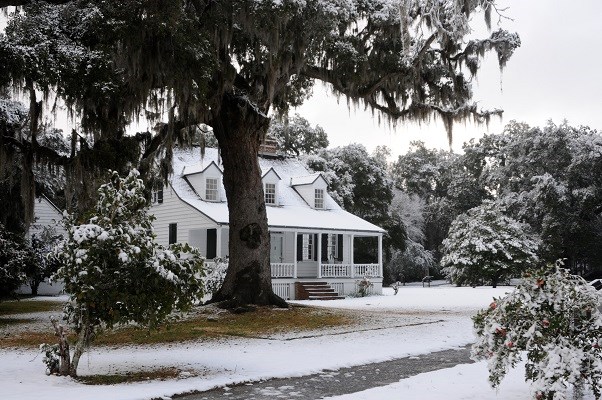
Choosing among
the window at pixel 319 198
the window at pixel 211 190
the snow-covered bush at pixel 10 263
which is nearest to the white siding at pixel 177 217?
the window at pixel 211 190

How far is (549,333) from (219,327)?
9829mm

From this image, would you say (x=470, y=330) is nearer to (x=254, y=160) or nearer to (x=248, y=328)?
(x=248, y=328)

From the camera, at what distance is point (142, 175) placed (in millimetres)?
19281

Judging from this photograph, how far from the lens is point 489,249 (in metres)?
38.8

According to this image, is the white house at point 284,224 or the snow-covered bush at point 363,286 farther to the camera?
the snow-covered bush at point 363,286

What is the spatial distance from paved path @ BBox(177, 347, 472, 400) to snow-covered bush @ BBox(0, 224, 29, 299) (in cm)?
1118

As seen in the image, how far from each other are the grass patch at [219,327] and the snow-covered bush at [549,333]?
694cm

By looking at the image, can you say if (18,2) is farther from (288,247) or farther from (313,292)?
(288,247)

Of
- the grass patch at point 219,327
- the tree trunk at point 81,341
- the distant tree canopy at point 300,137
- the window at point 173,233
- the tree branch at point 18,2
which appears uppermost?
the distant tree canopy at point 300,137

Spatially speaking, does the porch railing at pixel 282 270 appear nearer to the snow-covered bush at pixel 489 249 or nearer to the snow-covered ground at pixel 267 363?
the snow-covered ground at pixel 267 363

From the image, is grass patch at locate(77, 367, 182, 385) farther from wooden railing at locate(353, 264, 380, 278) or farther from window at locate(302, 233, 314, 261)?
wooden railing at locate(353, 264, 380, 278)

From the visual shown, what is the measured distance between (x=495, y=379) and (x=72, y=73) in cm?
956

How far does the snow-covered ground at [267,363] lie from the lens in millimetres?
7727

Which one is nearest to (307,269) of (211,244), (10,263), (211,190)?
(211,244)
